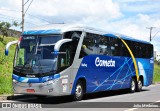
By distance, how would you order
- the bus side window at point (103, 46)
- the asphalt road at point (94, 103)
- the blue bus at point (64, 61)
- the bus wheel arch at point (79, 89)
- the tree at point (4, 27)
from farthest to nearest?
the tree at point (4, 27)
the bus side window at point (103, 46)
the bus wheel arch at point (79, 89)
the blue bus at point (64, 61)
the asphalt road at point (94, 103)

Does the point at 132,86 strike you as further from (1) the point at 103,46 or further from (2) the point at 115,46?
(1) the point at 103,46

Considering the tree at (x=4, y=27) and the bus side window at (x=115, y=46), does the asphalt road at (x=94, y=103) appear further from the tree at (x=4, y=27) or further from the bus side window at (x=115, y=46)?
the tree at (x=4, y=27)

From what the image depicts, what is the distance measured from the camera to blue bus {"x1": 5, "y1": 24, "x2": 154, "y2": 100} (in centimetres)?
1481

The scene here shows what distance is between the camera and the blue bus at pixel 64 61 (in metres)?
14.8

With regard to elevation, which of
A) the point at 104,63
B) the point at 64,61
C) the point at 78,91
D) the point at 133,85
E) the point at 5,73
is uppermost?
the point at 64,61

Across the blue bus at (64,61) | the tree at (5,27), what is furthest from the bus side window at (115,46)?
the tree at (5,27)

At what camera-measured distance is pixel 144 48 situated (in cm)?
2450

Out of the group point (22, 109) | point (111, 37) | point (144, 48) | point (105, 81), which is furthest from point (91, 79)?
point (144, 48)

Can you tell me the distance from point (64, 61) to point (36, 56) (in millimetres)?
1177

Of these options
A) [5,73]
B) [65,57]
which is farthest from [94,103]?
[5,73]

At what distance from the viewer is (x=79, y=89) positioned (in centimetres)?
1650

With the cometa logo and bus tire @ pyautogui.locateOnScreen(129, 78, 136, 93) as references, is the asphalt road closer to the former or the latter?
the cometa logo

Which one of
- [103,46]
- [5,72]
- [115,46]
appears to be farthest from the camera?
[5,72]

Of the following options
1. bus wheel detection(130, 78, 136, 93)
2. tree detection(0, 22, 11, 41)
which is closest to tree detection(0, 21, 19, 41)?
tree detection(0, 22, 11, 41)
